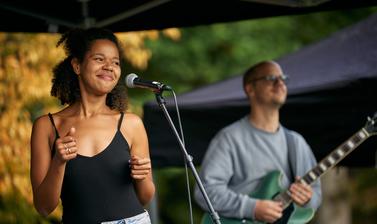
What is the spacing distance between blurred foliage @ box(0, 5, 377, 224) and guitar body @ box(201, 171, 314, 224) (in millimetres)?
2763

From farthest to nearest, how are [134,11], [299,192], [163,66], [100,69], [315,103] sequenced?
[163,66]
[315,103]
[134,11]
[299,192]
[100,69]

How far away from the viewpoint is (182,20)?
6.31 meters

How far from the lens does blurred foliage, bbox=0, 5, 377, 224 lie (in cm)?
816

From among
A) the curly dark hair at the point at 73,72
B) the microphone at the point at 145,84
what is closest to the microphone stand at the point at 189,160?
the microphone at the point at 145,84

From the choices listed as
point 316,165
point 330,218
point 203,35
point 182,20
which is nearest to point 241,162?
point 316,165

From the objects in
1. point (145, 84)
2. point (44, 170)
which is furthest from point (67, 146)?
point (145, 84)

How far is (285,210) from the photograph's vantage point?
585cm

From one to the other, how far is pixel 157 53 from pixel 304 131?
6869mm

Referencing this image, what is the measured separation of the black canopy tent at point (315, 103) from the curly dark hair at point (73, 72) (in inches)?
96.9

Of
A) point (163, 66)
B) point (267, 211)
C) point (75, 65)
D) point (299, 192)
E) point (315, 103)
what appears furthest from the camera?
point (163, 66)

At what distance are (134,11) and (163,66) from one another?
25.6 feet

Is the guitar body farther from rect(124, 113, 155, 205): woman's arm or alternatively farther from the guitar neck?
rect(124, 113, 155, 205): woman's arm

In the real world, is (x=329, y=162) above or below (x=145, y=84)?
below

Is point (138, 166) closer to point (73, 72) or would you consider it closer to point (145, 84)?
point (145, 84)
